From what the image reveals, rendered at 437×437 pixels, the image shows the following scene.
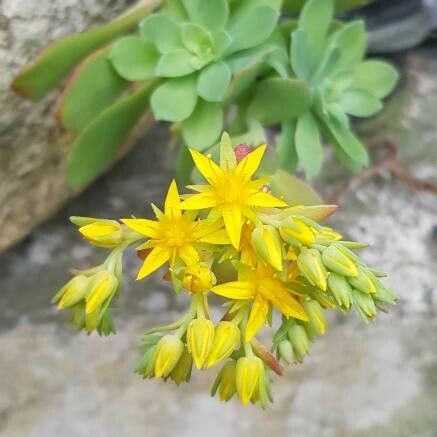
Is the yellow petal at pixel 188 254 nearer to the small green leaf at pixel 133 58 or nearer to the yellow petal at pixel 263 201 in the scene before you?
the yellow petal at pixel 263 201

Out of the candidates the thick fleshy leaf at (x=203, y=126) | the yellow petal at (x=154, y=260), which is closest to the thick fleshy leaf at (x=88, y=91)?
the thick fleshy leaf at (x=203, y=126)

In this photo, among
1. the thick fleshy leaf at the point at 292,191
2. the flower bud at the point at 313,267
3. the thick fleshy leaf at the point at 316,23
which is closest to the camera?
the flower bud at the point at 313,267

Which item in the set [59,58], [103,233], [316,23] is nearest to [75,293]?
[103,233]

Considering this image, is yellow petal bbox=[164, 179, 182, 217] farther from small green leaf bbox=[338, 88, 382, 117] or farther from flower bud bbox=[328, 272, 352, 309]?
small green leaf bbox=[338, 88, 382, 117]

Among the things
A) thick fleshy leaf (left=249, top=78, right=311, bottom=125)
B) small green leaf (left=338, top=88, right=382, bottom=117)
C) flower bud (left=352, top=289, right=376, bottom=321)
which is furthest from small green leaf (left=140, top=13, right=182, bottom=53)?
flower bud (left=352, top=289, right=376, bottom=321)

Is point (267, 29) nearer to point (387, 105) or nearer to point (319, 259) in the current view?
point (319, 259)

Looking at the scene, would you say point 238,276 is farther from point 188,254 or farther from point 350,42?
point 350,42

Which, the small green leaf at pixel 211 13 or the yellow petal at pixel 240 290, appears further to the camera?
the small green leaf at pixel 211 13
